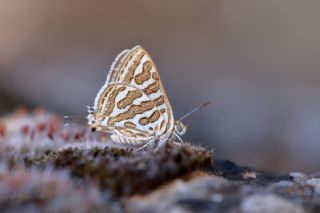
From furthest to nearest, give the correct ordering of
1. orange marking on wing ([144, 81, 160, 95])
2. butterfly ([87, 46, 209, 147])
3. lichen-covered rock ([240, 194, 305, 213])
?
orange marking on wing ([144, 81, 160, 95]) → butterfly ([87, 46, 209, 147]) → lichen-covered rock ([240, 194, 305, 213])

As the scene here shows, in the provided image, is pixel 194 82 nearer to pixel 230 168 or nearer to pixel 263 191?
pixel 230 168

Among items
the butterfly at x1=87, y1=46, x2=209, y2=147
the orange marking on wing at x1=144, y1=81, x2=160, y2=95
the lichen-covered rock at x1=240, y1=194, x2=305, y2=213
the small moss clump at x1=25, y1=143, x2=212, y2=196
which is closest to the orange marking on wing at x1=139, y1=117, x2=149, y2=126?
the butterfly at x1=87, y1=46, x2=209, y2=147

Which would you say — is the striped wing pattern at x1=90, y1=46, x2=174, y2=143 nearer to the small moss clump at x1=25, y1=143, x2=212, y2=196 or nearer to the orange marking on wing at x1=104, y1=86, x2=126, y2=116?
the orange marking on wing at x1=104, y1=86, x2=126, y2=116

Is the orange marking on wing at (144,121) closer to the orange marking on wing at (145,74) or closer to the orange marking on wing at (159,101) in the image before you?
the orange marking on wing at (159,101)

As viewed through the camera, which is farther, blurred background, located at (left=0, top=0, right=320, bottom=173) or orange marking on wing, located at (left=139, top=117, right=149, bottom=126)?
blurred background, located at (left=0, top=0, right=320, bottom=173)

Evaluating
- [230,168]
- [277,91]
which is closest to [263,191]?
[230,168]

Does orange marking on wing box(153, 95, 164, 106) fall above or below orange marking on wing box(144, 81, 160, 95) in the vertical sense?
below

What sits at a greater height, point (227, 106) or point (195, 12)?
point (195, 12)
